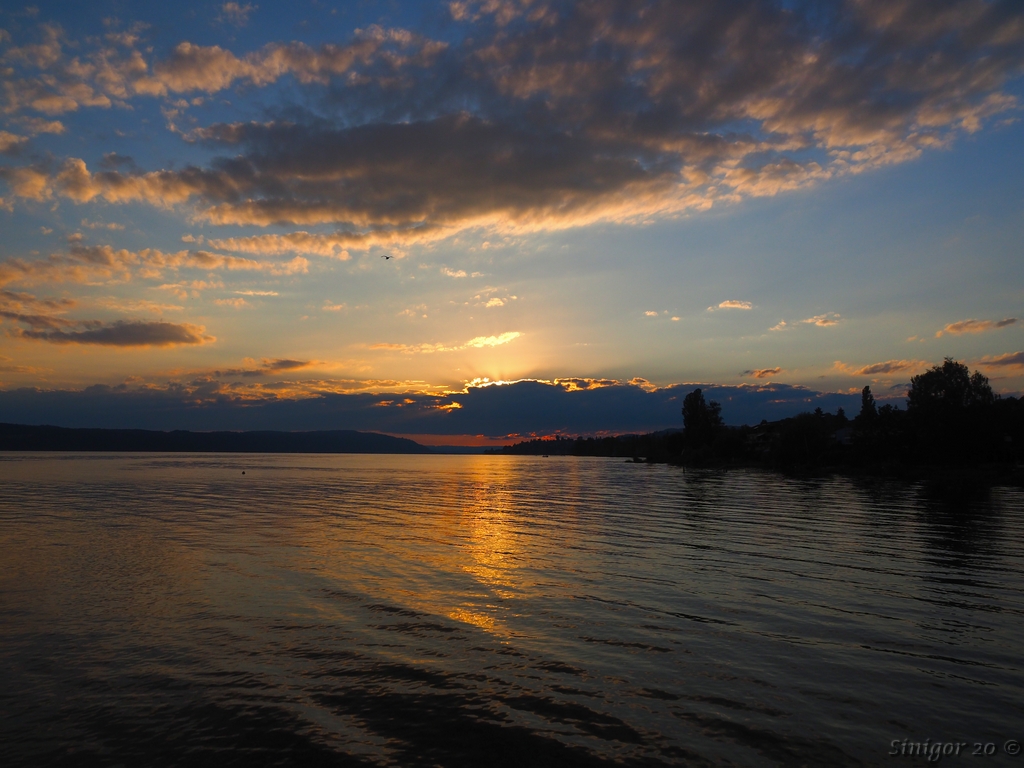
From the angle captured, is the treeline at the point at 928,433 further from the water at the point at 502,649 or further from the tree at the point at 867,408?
the water at the point at 502,649

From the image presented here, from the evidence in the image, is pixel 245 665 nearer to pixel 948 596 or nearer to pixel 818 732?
pixel 818 732

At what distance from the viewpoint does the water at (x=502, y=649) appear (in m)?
11.7

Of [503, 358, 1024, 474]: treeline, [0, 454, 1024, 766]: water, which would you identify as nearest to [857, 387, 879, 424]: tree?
[503, 358, 1024, 474]: treeline

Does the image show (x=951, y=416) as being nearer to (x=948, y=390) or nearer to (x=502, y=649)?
(x=948, y=390)

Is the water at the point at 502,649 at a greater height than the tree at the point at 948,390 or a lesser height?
lesser

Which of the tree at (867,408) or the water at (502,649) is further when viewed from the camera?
the tree at (867,408)

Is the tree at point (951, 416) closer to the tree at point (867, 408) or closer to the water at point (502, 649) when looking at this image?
the tree at point (867, 408)

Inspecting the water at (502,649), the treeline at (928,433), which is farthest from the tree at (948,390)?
the water at (502,649)

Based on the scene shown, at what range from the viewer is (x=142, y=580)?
25.4 metres

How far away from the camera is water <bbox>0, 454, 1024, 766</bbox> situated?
11.7 metres

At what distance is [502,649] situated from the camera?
16.9m

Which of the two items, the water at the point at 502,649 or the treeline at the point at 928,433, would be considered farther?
the treeline at the point at 928,433

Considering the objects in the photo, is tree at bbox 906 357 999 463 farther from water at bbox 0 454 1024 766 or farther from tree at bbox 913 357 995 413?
water at bbox 0 454 1024 766

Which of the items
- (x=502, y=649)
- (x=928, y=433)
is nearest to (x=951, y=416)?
(x=928, y=433)
